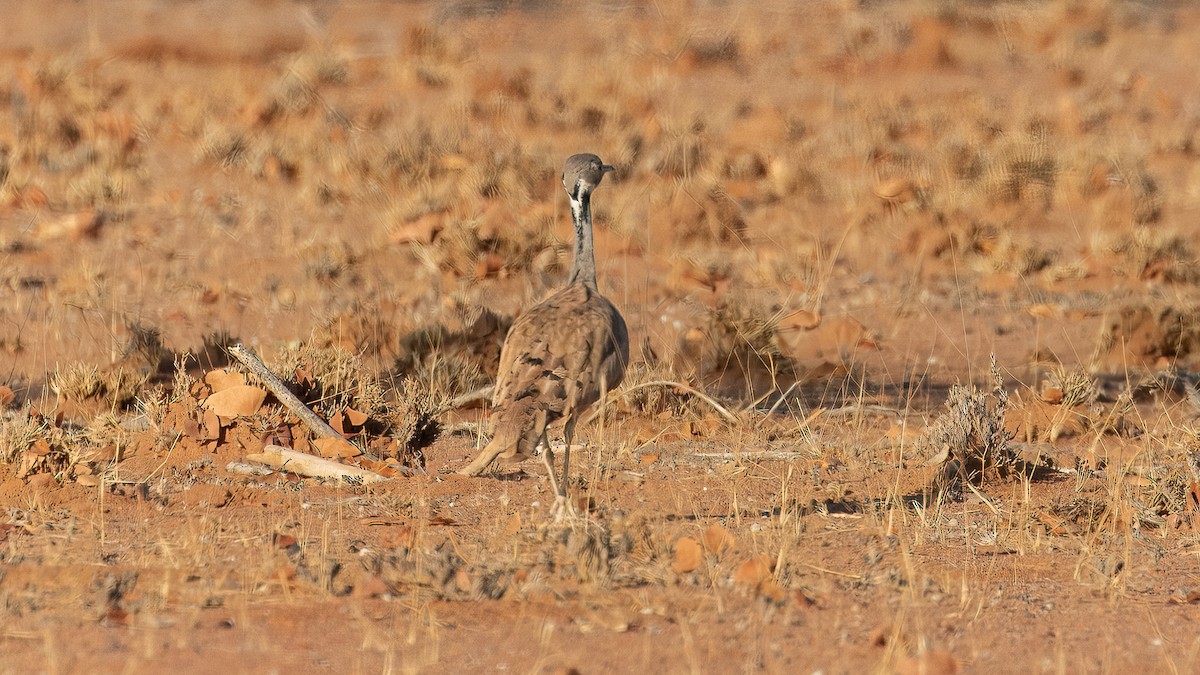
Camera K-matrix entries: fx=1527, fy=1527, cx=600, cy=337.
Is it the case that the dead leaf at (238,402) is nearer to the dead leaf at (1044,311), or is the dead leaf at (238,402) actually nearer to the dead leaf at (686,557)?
the dead leaf at (686,557)

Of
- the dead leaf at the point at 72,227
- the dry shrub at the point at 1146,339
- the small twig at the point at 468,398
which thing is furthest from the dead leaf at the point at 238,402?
the dead leaf at the point at 72,227

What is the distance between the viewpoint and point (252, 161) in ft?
43.5

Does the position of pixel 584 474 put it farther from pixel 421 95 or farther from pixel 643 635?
pixel 421 95

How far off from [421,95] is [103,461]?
453 inches

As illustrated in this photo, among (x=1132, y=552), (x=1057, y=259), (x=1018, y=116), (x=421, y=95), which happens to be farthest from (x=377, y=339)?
(x=1018, y=116)

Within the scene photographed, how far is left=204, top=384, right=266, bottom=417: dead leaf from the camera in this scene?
6391 mm

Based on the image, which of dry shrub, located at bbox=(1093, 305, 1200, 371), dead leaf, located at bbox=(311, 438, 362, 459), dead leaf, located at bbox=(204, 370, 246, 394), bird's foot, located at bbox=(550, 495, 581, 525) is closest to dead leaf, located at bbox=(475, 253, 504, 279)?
dry shrub, located at bbox=(1093, 305, 1200, 371)

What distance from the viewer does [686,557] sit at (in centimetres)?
491

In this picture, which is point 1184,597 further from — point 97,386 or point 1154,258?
point 1154,258

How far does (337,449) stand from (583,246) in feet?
4.35

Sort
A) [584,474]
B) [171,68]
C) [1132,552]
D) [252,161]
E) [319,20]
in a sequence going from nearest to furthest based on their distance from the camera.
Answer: [1132,552] < [584,474] < [252,161] < [171,68] < [319,20]

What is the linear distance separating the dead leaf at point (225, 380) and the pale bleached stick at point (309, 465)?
1.20 ft

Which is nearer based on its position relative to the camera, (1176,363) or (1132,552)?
(1132,552)

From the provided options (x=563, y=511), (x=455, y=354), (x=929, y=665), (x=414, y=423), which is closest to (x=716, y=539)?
(x=563, y=511)
